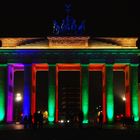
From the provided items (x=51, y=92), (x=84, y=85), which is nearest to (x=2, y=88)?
(x=51, y=92)

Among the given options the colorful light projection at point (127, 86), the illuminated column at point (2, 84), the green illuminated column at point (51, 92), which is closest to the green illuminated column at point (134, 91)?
the colorful light projection at point (127, 86)

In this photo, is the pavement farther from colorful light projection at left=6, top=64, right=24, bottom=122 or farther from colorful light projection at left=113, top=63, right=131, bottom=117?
colorful light projection at left=113, top=63, right=131, bottom=117

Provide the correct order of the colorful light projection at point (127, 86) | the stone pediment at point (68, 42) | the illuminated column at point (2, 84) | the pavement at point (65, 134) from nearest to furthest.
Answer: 1. the pavement at point (65, 134)
2. the illuminated column at point (2, 84)
3. the colorful light projection at point (127, 86)
4. the stone pediment at point (68, 42)

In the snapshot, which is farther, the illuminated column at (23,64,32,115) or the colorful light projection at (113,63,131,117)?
the colorful light projection at (113,63,131,117)

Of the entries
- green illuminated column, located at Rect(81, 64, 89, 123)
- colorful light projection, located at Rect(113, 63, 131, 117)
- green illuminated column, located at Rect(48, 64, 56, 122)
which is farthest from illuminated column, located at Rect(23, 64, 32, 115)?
colorful light projection, located at Rect(113, 63, 131, 117)

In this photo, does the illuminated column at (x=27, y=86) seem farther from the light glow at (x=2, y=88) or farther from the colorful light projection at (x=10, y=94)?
the light glow at (x=2, y=88)

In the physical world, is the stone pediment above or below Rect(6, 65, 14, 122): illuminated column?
above

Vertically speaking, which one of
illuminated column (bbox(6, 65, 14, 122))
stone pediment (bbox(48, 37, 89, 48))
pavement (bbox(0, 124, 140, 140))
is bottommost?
pavement (bbox(0, 124, 140, 140))

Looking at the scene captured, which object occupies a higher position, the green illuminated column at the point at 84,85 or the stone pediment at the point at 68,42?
the stone pediment at the point at 68,42

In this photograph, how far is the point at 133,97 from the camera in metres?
72.8

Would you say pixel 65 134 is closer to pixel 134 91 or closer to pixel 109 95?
pixel 109 95

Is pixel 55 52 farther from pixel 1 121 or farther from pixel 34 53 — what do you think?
pixel 1 121

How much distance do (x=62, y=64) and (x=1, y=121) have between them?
1339 centimetres

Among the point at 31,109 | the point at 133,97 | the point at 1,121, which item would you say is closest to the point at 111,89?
the point at 133,97
